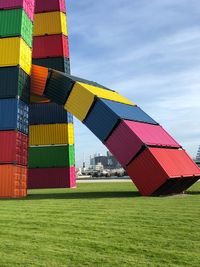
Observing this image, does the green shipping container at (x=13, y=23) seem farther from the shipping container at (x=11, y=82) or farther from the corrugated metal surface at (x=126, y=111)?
the corrugated metal surface at (x=126, y=111)

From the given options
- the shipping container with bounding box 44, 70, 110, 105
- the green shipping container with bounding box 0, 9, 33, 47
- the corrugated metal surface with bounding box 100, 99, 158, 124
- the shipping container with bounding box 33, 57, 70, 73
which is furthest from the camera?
the shipping container with bounding box 33, 57, 70, 73

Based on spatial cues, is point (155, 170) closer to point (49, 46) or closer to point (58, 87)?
point (58, 87)

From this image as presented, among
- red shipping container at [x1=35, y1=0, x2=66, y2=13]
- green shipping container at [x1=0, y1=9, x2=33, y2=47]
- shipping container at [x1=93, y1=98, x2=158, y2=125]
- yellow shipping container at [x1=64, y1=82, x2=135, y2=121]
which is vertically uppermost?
red shipping container at [x1=35, y1=0, x2=66, y2=13]

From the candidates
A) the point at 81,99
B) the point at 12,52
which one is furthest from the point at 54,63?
the point at 81,99

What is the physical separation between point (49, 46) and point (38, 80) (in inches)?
556

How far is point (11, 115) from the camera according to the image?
28875 millimetres

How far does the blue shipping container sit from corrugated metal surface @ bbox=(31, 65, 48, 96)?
5826mm

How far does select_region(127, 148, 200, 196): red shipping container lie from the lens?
991 inches

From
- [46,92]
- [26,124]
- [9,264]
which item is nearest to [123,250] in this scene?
[9,264]

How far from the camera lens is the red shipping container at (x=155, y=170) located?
2517 centimetres

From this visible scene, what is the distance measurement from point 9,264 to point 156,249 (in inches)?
151

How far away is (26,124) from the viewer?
31.0 meters

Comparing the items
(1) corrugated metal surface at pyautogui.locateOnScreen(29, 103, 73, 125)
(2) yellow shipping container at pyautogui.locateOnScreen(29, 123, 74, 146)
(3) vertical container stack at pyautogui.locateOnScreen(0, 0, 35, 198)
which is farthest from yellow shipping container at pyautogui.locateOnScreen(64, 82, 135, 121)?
(1) corrugated metal surface at pyautogui.locateOnScreen(29, 103, 73, 125)

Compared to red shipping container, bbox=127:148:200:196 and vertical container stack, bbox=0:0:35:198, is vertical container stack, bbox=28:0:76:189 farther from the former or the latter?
red shipping container, bbox=127:148:200:196
